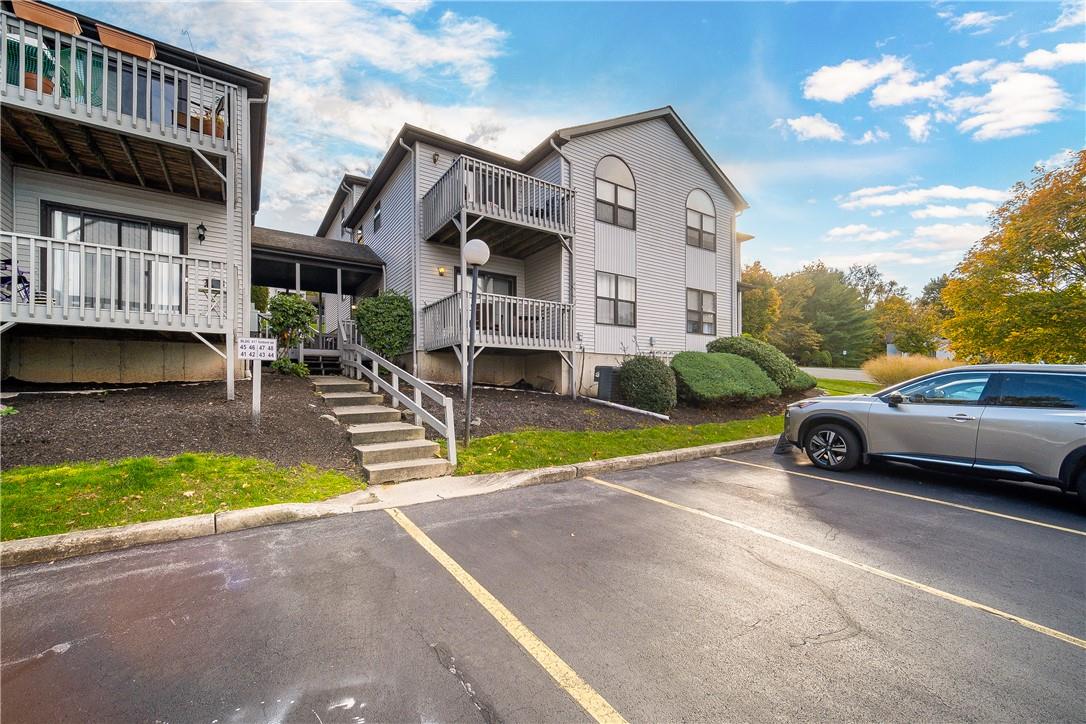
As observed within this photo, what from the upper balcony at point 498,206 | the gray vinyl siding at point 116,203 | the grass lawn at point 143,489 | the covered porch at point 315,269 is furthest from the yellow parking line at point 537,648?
the gray vinyl siding at point 116,203

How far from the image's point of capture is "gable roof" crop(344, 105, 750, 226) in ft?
38.9

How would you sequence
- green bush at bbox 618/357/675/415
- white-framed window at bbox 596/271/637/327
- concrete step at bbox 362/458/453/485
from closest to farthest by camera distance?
1. concrete step at bbox 362/458/453/485
2. green bush at bbox 618/357/675/415
3. white-framed window at bbox 596/271/637/327

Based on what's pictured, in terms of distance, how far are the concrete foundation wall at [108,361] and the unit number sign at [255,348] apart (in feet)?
12.4

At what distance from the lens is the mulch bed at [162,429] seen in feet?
17.0

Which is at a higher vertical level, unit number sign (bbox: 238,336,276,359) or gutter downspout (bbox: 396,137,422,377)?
gutter downspout (bbox: 396,137,422,377)

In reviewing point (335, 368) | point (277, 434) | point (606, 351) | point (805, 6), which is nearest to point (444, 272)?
point (335, 368)

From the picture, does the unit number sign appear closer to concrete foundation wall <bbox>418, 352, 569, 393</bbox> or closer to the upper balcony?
concrete foundation wall <bbox>418, 352, 569, 393</bbox>

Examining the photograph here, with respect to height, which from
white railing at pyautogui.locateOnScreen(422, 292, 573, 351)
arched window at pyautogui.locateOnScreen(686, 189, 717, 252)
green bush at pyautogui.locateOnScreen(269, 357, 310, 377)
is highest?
arched window at pyautogui.locateOnScreen(686, 189, 717, 252)

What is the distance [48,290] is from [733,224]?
19198mm

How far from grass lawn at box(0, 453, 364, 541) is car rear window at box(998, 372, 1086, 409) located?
855cm

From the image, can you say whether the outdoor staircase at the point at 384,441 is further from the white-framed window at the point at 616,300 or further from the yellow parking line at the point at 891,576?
the white-framed window at the point at 616,300

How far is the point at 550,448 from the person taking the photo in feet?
23.8

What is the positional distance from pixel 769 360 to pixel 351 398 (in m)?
12.9

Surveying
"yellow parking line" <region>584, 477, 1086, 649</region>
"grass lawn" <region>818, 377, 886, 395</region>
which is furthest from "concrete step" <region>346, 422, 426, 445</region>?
"grass lawn" <region>818, 377, 886, 395</region>
